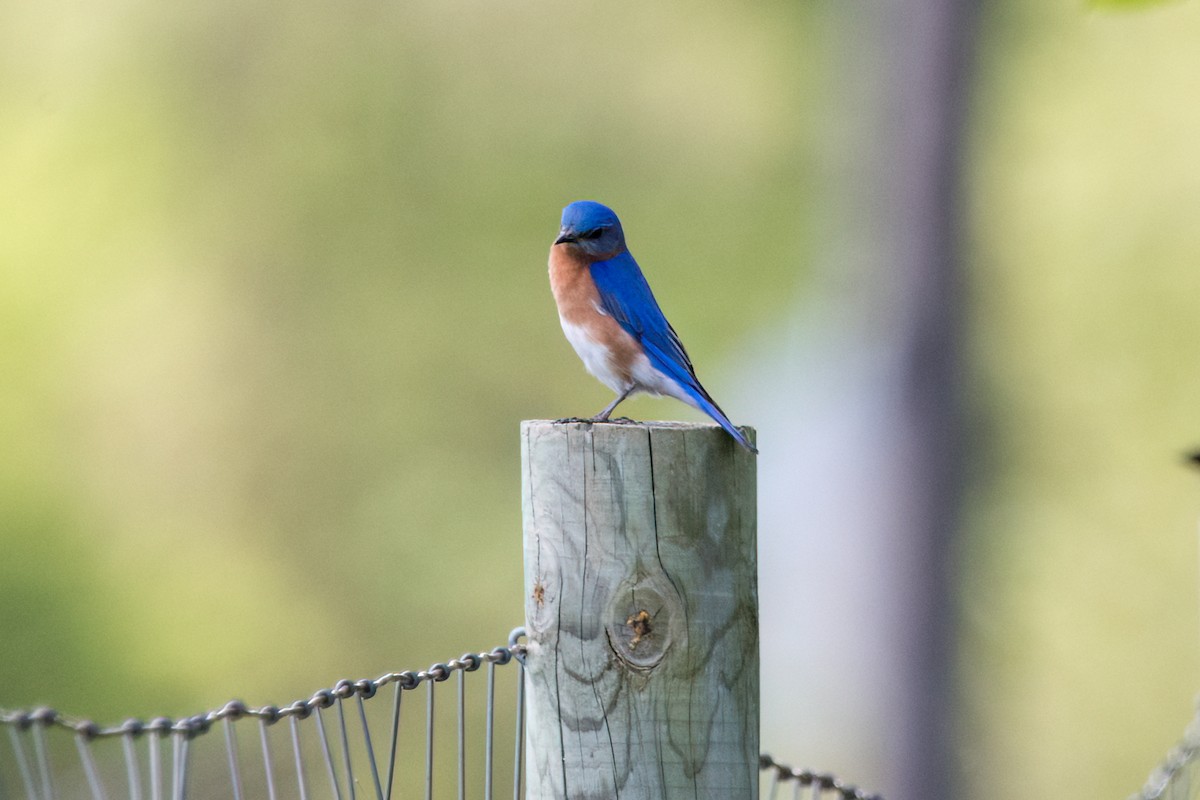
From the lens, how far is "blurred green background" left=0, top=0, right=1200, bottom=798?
10.9 meters

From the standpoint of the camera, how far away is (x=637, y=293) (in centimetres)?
368

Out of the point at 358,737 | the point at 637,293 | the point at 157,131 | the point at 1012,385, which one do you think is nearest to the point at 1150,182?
the point at 1012,385

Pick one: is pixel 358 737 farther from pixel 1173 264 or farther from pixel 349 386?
pixel 1173 264

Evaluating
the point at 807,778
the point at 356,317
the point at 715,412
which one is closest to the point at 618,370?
the point at 715,412

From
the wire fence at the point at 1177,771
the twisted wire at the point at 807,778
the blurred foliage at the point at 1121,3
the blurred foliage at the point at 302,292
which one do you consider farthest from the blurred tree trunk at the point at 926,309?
the blurred foliage at the point at 1121,3

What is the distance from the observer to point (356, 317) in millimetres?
13414

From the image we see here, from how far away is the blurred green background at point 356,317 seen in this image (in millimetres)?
10938

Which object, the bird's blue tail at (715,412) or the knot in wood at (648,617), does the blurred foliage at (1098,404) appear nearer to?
the bird's blue tail at (715,412)

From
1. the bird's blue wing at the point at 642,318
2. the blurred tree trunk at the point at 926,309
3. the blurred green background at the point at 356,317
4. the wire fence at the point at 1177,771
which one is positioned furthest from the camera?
the blurred green background at the point at 356,317

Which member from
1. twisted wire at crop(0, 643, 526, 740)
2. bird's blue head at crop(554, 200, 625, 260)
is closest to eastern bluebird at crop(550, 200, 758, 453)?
bird's blue head at crop(554, 200, 625, 260)

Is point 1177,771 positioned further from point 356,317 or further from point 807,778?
point 356,317

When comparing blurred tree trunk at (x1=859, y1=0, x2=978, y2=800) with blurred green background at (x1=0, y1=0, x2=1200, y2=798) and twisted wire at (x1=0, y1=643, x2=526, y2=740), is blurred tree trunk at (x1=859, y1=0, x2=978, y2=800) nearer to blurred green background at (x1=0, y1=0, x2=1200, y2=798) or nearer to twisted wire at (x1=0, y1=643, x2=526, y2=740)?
blurred green background at (x1=0, y1=0, x2=1200, y2=798)

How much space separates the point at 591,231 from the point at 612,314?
250 mm

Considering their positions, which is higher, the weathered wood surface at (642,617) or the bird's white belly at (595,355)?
the bird's white belly at (595,355)
